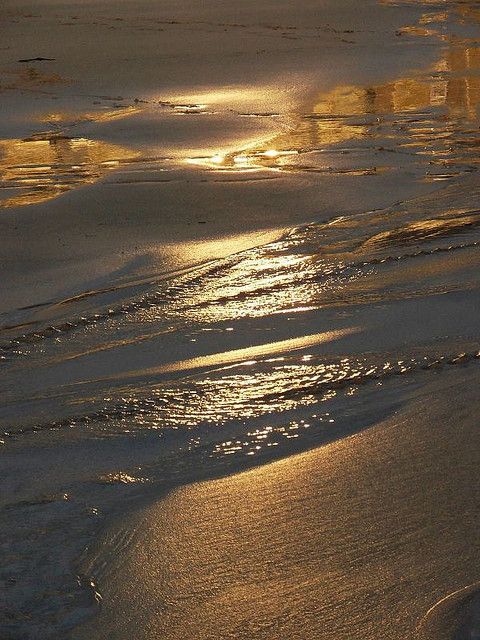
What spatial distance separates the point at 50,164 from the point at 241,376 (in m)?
4.34

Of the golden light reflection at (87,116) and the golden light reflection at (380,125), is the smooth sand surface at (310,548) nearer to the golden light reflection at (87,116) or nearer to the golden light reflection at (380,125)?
the golden light reflection at (380,125)

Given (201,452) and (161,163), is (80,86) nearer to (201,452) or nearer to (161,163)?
(161,163)

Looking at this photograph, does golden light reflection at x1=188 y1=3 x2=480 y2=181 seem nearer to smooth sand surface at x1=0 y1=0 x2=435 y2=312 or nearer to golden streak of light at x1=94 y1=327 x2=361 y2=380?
smooth sand surface at x1=0 y1=0 x2=435 y2=312

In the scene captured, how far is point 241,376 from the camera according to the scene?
391cm

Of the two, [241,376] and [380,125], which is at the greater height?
[380,125]

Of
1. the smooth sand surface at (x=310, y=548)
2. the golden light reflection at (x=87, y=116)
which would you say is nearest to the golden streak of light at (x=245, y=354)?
the smooth sand surface at (x=310, y=548)

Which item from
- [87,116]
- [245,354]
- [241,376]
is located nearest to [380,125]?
[87,116]

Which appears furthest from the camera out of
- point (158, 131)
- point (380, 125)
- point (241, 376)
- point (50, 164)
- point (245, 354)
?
point (158, 131)

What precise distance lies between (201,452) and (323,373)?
76cm

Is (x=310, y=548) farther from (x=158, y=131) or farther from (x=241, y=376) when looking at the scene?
(x=158, y=131)

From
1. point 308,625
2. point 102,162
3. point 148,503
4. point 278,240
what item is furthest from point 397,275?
point 102,162

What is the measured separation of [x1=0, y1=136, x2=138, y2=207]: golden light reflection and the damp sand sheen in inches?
1.3

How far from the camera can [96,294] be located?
4926 mm

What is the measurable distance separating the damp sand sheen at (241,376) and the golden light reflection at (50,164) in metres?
0.03
